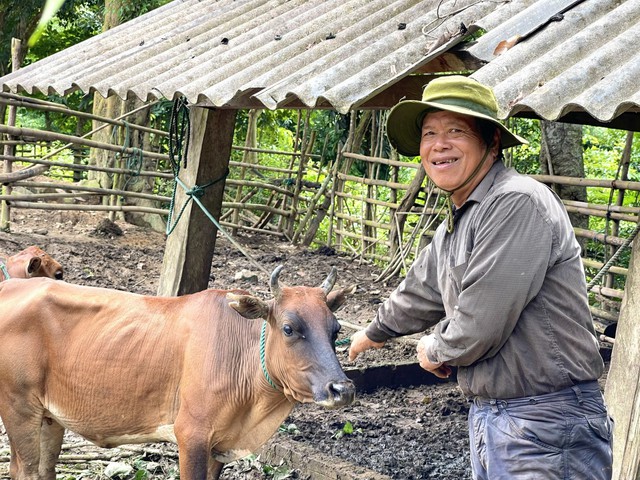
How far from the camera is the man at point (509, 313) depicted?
2.86 m

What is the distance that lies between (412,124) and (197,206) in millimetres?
3194

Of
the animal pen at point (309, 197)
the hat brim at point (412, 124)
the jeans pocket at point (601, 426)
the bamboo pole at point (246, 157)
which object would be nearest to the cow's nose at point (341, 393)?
the hat brim at point (412, 124)

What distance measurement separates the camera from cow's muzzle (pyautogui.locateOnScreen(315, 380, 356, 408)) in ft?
12.7

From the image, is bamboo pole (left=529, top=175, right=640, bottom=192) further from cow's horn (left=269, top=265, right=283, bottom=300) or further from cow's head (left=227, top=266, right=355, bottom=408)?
cow's horn (left=269, top=265, right=283, bottom=300)

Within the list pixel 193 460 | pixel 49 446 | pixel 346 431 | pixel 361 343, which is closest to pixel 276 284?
pixel 361 343

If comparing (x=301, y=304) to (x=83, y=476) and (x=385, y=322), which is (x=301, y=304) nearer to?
(x=385, y=322)

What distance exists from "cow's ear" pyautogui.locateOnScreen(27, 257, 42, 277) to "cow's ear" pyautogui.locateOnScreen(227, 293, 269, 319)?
1870 mm

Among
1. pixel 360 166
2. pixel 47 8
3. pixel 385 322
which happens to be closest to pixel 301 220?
pixel 360 166

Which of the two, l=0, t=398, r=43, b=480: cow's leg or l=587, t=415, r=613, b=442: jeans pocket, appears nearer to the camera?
l=587, t=415, r=613, b=442: jeans pocket

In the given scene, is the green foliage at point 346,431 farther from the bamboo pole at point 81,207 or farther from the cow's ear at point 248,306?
the bamboo pole at point 81,207

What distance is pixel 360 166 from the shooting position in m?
14.3

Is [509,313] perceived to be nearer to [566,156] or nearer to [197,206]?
[197,206]

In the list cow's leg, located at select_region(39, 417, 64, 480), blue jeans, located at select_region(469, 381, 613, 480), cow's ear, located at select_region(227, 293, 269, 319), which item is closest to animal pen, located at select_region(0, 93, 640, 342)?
cow's leg, located at select_region(39, 417, 64, 480)

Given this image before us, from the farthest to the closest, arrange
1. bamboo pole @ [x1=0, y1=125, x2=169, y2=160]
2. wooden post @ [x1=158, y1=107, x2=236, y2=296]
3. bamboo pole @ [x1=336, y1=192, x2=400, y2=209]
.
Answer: bamboo pole @ [x1=336, y1=192, x2=400, y2=209]
bamboo pole @ [x1=0, y1=125, x2=169, y2=160]
wooden post @ [x1=158, y1=107, x2=236, y2=296]
